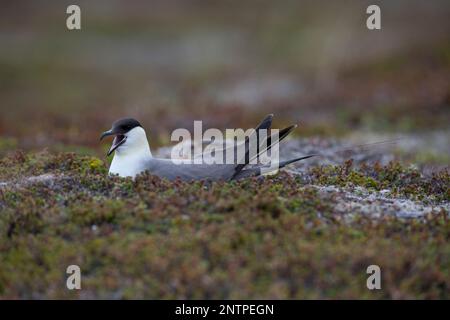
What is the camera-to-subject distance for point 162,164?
7965 millimetres

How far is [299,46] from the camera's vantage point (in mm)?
26250

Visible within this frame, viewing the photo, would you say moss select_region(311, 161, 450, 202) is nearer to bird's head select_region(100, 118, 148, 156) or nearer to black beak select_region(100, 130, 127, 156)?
bird's head select_region(100, 118, 148, 156)

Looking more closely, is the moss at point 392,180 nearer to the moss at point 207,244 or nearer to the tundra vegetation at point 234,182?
the tundra vegetation at point 234,182

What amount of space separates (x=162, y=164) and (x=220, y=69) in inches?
681

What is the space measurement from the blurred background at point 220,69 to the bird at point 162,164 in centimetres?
466

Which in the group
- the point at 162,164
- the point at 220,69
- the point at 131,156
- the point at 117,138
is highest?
the point at 220,69

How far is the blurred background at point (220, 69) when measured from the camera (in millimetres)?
16125

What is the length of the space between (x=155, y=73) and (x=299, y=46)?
5.97m

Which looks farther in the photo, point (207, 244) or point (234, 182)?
point (234, 182)

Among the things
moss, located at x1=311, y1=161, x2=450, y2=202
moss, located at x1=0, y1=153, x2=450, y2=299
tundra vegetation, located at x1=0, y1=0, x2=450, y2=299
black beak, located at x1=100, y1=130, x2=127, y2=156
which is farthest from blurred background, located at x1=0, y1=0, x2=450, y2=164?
moss, located at x1=0, y1=153, x2=450, y2=299

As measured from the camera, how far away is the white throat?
786 centimetres

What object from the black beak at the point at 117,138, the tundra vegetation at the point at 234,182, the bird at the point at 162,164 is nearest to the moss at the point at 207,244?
the tundra vegetation at the point at 234,182

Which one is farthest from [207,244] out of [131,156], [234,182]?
[131,156]

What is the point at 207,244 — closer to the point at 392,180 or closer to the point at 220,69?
the point at 392,180
